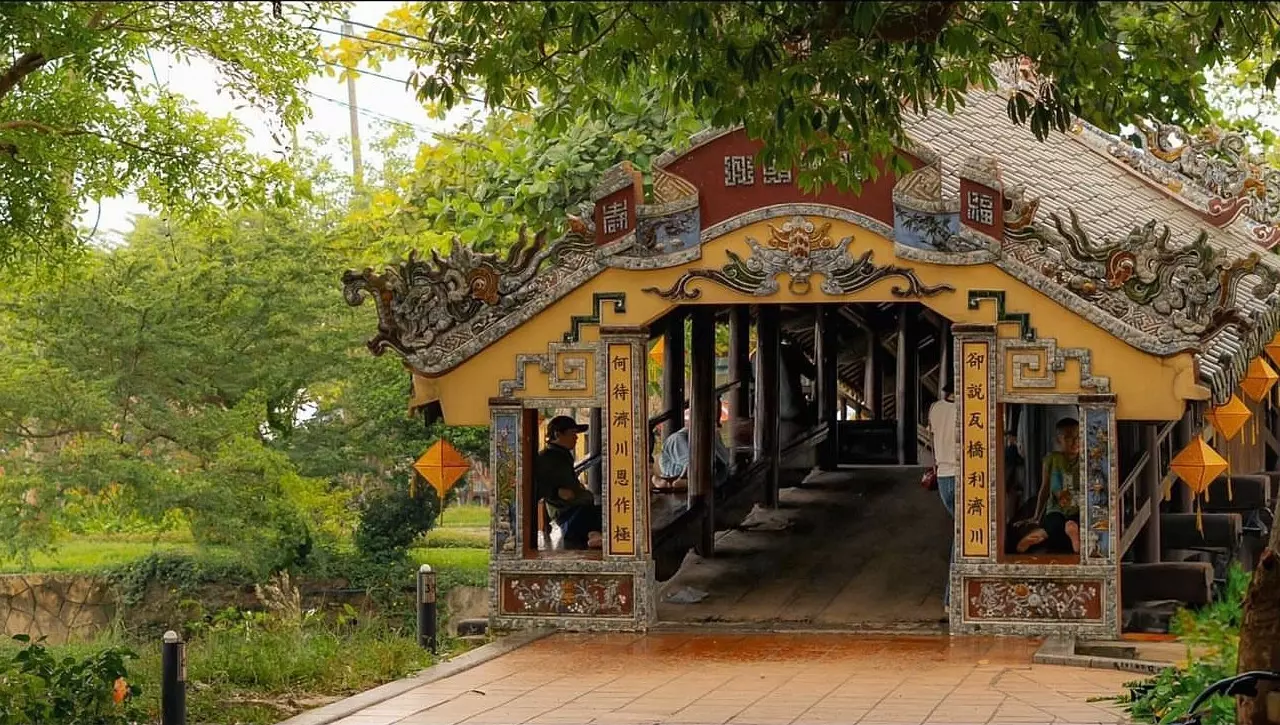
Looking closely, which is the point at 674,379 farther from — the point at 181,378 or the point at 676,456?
the point at 181,378

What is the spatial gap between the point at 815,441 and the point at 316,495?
8.00 meters

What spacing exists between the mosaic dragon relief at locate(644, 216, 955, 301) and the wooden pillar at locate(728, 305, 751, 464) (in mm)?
3642

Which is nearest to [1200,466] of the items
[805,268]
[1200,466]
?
[1200,466]

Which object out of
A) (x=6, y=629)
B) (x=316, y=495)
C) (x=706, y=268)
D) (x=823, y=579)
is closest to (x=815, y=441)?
(x=823, y=579)

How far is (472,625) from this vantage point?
13.8 m

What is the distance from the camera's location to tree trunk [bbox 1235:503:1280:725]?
7.55m

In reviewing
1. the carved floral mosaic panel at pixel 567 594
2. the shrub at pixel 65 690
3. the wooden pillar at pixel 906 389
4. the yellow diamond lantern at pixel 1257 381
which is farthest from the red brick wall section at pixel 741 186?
the wooden pillar at pixel 906 389

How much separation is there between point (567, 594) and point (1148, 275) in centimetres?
448

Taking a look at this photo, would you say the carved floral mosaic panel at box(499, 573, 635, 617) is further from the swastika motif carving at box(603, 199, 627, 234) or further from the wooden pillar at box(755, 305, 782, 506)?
the wooden pillar at box(755, 305, 782, 506)

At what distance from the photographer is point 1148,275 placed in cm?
1274

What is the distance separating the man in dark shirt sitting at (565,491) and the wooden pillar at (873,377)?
7.55m

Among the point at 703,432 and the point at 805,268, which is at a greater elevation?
the point at 805,268

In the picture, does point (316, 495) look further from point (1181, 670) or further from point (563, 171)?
point (1181, 670)

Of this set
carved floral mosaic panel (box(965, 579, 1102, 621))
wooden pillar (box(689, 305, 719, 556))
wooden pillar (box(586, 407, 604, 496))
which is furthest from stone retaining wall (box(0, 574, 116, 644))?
carved floral mosaic panel (box(965, 579, 1102, 621))
